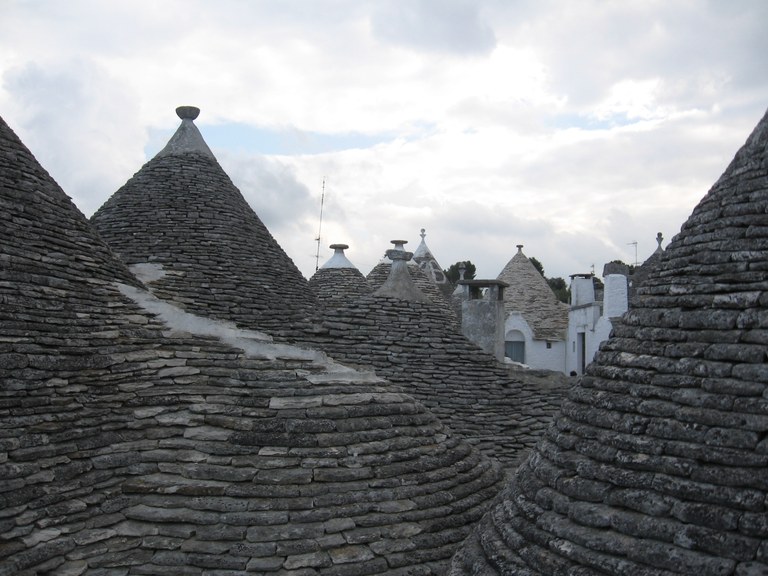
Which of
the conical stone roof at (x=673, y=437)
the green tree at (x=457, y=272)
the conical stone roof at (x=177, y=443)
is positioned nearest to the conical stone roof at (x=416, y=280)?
the conical stone roof at (x=177, y=443)

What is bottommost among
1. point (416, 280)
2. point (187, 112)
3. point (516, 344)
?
point (516, 344)

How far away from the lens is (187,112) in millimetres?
11430

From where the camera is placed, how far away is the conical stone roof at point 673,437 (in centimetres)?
361

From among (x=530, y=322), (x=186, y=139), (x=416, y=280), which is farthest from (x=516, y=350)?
(x=186, y=139)

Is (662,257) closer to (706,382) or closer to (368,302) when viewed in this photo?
(706,382)

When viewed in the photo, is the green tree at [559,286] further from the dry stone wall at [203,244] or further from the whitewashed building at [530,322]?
the dry stone wall at [203,244]

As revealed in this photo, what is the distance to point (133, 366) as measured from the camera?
654cm

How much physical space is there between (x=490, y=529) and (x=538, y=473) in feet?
1.62

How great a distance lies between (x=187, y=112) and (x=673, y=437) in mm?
9346

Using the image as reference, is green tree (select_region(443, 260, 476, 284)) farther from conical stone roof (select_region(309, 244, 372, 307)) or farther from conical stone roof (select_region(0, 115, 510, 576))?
conical stone roof (select_region(0, 115, 510, 576))

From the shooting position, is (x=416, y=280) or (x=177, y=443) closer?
(x=177, y=443)

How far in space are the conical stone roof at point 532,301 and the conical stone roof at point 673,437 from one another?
20021mm

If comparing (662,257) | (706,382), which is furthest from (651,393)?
(662,257)

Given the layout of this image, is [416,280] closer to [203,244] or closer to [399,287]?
[399,287]
